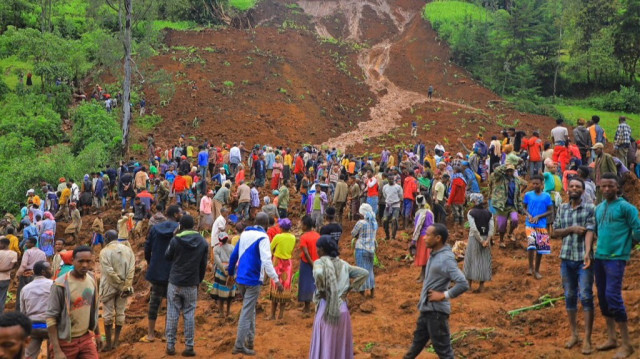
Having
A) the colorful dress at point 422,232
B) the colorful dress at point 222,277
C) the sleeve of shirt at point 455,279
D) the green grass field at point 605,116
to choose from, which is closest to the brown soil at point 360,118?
the colorful dress at point 222,277

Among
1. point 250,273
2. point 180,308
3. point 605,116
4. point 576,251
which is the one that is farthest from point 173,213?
point 605,116

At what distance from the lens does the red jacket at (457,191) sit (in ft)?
Answer: 41.3

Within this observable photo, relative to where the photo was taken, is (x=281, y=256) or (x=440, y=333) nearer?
(x=440, y=333)

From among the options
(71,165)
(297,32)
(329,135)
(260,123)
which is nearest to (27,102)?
(71,165)

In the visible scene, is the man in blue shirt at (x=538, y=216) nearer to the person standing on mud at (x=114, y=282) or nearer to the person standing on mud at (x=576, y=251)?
the person standing on mud at (x=576, y=251)

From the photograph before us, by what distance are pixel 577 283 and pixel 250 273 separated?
3834 mm

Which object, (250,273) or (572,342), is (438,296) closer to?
(572,342)

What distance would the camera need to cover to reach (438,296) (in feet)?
17.4

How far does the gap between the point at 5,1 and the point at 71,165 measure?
2429cm

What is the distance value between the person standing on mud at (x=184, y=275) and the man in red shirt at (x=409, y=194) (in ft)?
23.4

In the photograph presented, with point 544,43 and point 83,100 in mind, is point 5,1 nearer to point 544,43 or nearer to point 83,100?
point 83,100

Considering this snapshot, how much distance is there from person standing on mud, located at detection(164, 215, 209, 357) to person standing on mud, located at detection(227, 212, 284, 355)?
0.51 metres

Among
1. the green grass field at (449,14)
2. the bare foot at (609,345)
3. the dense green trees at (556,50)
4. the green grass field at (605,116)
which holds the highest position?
the green grass field at (449,14)

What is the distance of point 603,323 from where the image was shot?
22.5 ft
